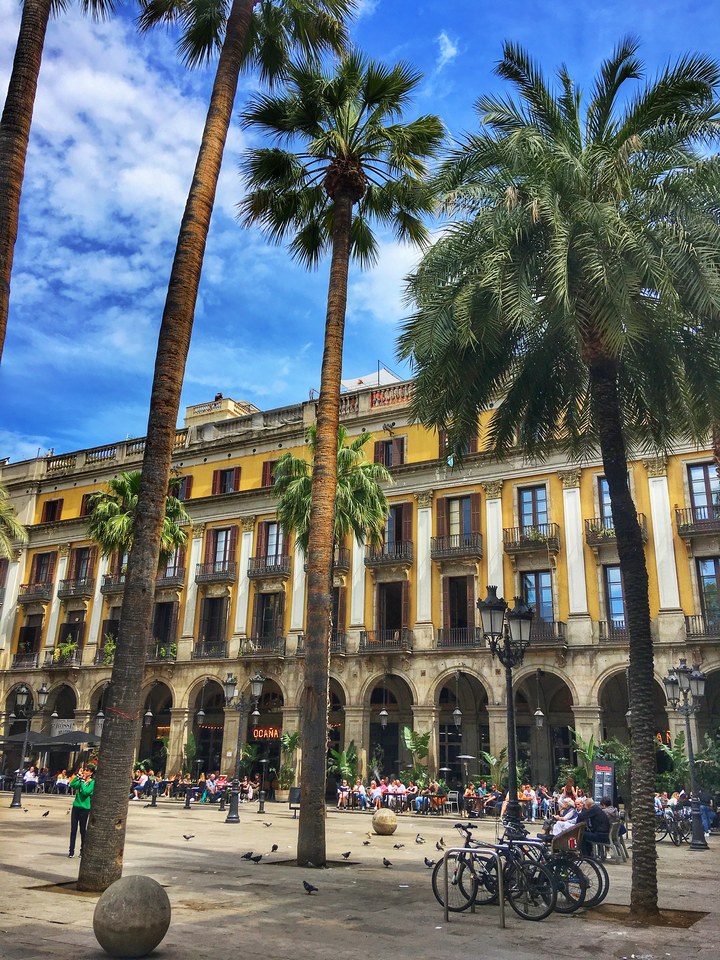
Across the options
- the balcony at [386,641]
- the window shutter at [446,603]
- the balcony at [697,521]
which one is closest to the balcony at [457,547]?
the window shutter at [446,603]

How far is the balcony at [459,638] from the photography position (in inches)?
1334

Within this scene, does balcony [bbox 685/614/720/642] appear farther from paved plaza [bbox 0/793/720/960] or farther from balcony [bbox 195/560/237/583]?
balcony [bbox 195/560/237/583]

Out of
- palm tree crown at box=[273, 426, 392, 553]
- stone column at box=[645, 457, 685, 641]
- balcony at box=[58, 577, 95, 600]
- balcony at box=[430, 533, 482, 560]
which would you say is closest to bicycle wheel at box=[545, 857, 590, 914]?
palm tree crown at box=[273, 426, 392, 553]

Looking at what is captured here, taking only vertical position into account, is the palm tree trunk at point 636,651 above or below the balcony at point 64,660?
below

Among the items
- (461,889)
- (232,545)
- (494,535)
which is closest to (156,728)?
(232,545)

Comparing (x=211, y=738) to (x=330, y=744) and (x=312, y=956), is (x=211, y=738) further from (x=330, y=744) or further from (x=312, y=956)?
(x=312, y=956)

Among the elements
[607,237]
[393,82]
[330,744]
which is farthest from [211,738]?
[607,237]

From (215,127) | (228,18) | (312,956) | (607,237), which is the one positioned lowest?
(312,956)

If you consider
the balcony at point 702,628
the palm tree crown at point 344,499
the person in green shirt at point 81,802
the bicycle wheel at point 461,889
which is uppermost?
the palm tree crown at point 344,499

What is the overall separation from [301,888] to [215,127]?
11.8 metres

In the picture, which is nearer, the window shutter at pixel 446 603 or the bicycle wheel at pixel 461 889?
the bicycle wheel at pixel 461 889

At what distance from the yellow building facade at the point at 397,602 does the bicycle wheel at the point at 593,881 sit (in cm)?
1614

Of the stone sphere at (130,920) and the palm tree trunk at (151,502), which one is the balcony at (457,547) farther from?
the stone sphere at (130,920)

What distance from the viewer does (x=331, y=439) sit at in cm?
1600
